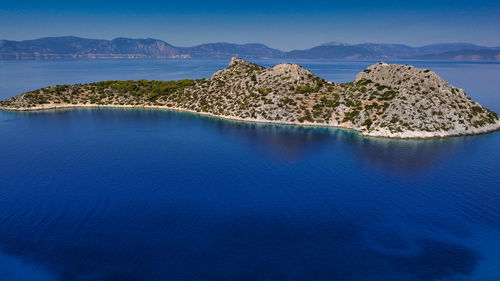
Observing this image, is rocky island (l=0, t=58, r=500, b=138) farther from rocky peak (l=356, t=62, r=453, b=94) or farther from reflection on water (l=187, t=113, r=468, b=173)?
reflection on water (l=187, t=113, r=468, b=173)

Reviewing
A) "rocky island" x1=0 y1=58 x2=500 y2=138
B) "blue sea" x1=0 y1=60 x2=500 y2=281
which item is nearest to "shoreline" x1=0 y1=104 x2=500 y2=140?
"rocky island" x1=0 y1=58 x2=500 y2=138

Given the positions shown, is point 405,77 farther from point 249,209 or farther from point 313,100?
point 249,209

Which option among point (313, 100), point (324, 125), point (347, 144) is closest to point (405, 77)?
point (313, 100)

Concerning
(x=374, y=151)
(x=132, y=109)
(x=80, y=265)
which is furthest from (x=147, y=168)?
(x=132, y=109)

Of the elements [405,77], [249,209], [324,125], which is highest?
[405,77]

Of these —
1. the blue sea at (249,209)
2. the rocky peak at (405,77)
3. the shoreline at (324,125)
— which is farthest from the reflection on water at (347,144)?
the rocky peak at (405,77)

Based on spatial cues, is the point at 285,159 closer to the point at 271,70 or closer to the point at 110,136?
the point at 110,136

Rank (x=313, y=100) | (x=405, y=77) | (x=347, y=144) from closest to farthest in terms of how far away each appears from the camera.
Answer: (x=347, y=144) → (x=405, y=77) → (x=313, y=100)
